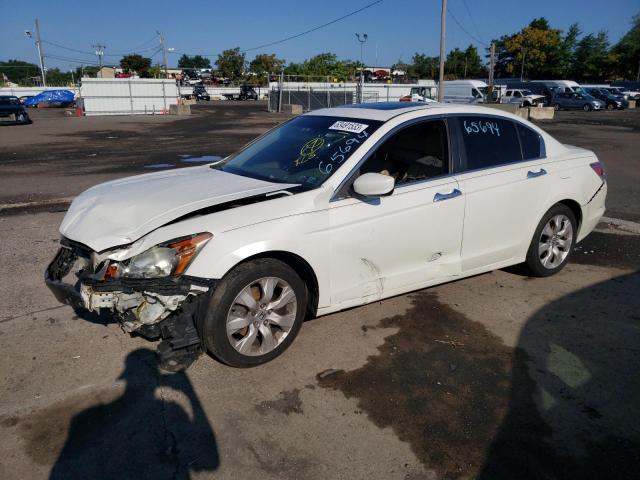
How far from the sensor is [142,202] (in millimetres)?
3674

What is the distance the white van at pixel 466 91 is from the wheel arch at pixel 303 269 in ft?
141

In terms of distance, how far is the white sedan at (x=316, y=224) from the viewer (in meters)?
3.27

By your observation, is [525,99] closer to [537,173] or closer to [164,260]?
[537,173]

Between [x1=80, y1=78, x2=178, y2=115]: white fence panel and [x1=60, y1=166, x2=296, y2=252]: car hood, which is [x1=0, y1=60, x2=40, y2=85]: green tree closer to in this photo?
[x1=80, y1=78, x2=178, y2=115]: white fence panel

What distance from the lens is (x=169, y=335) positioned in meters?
3.25

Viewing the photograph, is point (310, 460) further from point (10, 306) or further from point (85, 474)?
point (10, 306)

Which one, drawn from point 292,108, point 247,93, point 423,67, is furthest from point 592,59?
point 292,108

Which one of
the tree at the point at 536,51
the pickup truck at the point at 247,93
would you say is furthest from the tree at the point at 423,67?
the pickup truck at the point at 247,93

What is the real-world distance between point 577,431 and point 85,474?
261 centimetres

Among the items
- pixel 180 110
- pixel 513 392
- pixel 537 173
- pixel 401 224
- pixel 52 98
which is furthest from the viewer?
pixel 52 98

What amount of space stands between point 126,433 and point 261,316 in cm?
106

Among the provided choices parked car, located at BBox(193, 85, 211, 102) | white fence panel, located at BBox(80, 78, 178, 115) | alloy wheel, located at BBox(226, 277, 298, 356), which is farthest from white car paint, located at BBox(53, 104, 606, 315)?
parked car, located at BBox(193, 85, 211, 102)

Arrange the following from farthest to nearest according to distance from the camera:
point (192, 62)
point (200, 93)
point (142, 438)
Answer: point (192, 62) → point (200, 93) → point (142, 438)

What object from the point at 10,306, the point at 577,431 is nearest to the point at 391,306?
the point at 577,431
